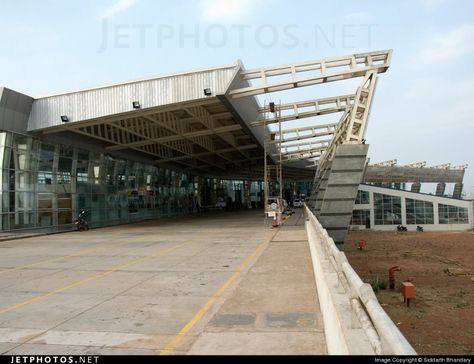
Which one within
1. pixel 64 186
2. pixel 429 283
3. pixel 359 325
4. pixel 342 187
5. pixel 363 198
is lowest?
pixel 429 283

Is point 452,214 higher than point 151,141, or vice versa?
point 151,141

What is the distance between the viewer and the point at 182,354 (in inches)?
212

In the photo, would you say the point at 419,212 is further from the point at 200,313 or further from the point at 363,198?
the point at 200,313

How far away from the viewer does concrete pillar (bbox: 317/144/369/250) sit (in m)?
20.2

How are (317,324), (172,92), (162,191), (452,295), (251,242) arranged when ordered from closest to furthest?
(317,324), (452,295), (251,242), (172,92), (162,191)

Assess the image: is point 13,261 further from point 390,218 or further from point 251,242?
point 390,218

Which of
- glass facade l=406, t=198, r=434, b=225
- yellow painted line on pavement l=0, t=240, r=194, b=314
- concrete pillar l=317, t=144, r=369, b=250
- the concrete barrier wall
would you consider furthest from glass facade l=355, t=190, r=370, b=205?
the concrete barrier wall

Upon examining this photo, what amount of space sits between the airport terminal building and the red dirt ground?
4.15 metres

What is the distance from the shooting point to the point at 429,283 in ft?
61.1

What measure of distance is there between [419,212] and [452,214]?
11.1ft

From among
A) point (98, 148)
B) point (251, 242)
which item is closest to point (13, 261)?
point (251, 242)

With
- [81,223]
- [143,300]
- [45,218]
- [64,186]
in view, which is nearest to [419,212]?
[81,223]

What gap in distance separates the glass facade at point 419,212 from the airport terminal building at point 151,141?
11 centimetres

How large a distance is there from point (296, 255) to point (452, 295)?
21.1 feet
